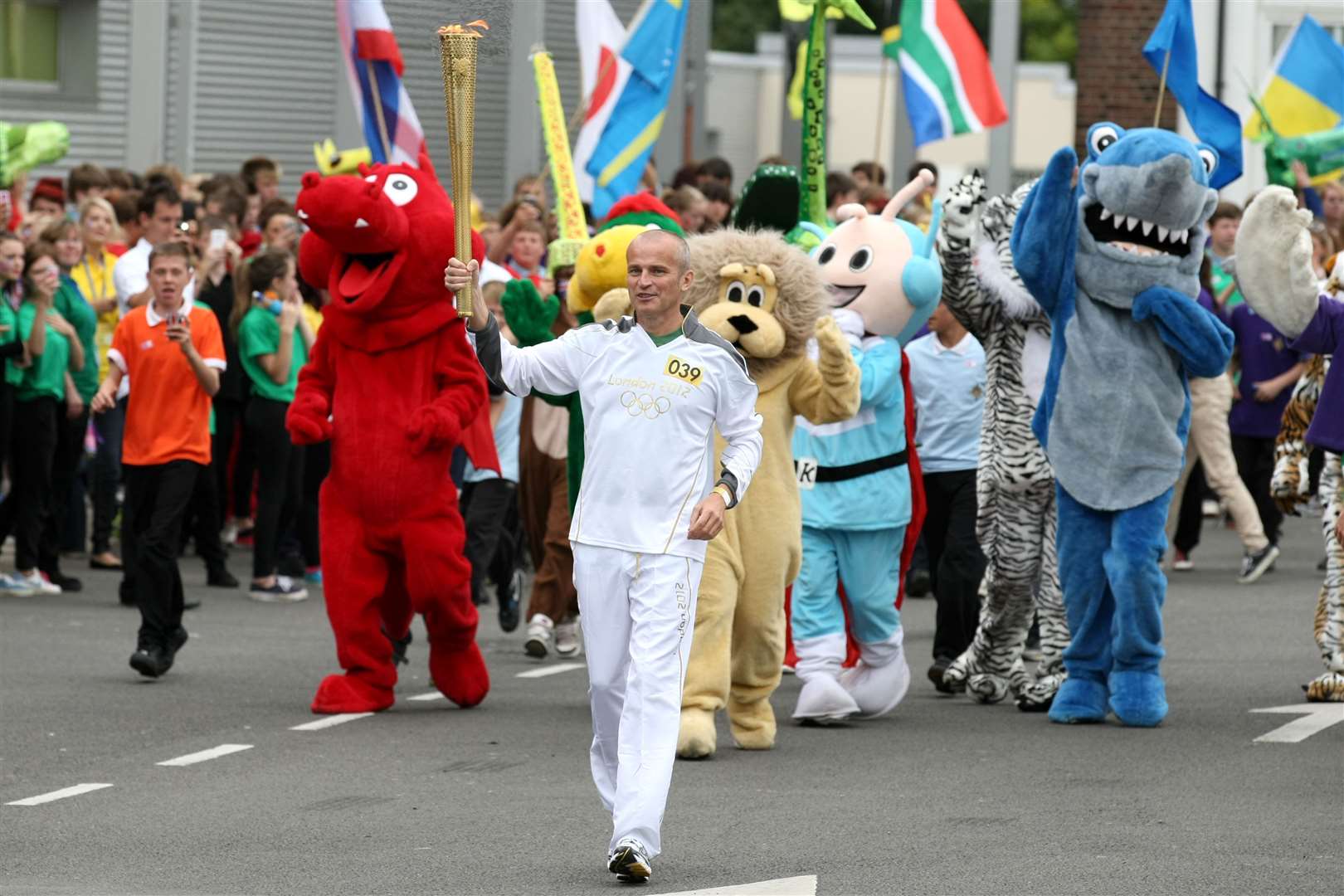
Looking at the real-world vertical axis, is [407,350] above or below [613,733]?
above

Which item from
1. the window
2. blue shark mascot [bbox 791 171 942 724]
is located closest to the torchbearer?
blue shark mascot [bbox 791 171 942 724]

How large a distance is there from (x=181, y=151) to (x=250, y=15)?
2.41 meters

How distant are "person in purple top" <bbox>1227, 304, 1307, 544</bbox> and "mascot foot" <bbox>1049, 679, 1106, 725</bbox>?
6.82m

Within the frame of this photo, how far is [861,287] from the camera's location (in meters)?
9.82

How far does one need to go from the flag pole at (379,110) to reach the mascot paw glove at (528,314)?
4.53ft

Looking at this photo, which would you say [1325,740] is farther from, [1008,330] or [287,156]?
[287,156]

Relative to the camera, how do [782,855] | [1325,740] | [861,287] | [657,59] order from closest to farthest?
1. [782,855]
2. [1325,740]
3. [861,287]
4. [657,59]

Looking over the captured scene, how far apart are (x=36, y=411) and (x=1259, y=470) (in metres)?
8.13

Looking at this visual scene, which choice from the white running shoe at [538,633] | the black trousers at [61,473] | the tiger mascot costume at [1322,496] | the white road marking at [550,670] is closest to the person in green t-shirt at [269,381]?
the black trousers at [61,473]

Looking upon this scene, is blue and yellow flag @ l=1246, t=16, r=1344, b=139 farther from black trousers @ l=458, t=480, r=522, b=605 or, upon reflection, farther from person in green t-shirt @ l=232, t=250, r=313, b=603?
black trousers @ l=458, t=480, r=522, b=605

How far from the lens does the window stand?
74.3ft

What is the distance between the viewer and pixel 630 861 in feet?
21.4

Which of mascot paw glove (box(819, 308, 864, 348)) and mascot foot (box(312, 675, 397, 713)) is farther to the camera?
mascot foot (box(312, 675, 397, 713))

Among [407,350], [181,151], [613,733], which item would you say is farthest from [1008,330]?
[181,151]
